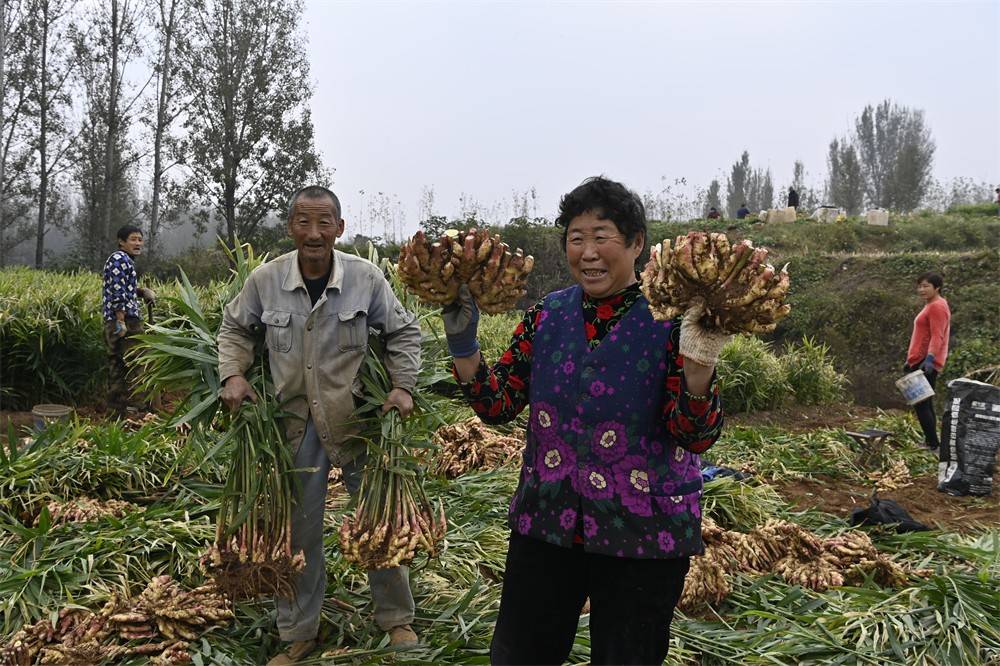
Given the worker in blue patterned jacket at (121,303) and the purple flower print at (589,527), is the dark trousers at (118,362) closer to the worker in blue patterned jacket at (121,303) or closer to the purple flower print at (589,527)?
the worker in blue patterned jacket at (121,303)

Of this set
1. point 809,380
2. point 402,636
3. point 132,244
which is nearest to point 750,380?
point 809,380

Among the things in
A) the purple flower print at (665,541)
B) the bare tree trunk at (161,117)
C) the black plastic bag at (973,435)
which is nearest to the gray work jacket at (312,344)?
the purple flower print at (665,541)

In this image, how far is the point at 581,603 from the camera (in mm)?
1691

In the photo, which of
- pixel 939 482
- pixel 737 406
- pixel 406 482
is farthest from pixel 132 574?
pixel 737 406

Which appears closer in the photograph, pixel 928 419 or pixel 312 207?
pixel 312 207

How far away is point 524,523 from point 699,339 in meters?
0.63

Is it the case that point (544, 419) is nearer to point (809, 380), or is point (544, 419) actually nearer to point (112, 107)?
point (809, 380)

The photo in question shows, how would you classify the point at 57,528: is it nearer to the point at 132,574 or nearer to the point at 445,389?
the point at 132,574

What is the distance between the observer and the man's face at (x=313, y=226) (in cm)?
243

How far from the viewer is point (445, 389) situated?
3.17 m

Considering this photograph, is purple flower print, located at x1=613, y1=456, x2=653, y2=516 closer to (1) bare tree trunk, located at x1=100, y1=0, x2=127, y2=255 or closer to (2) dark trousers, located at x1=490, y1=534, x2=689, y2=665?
(2) dark trousers, located at x1=490, y1=534, x2=689, y2=665

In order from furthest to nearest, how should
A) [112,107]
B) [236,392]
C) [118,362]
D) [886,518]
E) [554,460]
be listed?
1. [112,107]
2. [118,362]
3. [886,518]
4. [236,392]
5. [554,460]

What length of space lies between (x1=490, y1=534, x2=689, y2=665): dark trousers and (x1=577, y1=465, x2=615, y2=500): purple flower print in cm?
14

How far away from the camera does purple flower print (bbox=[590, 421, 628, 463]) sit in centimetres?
158
